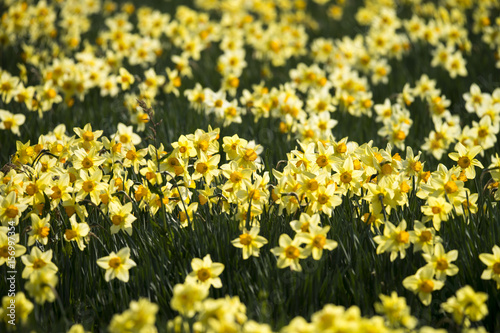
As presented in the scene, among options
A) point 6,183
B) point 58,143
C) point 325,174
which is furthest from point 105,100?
point 325,174

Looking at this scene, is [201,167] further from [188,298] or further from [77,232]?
[188,298]

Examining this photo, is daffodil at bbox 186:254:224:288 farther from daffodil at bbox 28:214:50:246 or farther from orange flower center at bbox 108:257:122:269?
daffodil at bbox 28:214:50:246

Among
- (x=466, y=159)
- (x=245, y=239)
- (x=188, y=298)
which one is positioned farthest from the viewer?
(x=466, y=159)

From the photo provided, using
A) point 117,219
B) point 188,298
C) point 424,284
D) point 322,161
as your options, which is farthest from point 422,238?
point 117,219

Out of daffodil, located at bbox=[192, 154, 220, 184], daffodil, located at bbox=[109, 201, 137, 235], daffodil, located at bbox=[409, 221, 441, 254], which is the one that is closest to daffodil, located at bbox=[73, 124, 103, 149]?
daffodil, located at bbox=[109, 201, 137, 235]

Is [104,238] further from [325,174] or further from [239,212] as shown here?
[325,174]

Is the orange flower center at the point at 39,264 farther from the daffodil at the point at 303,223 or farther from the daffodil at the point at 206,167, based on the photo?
the daffodil at the point at 303,223

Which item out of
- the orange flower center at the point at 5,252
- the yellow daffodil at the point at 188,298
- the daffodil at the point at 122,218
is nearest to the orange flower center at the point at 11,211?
the orange flower center at the point at 5,252
